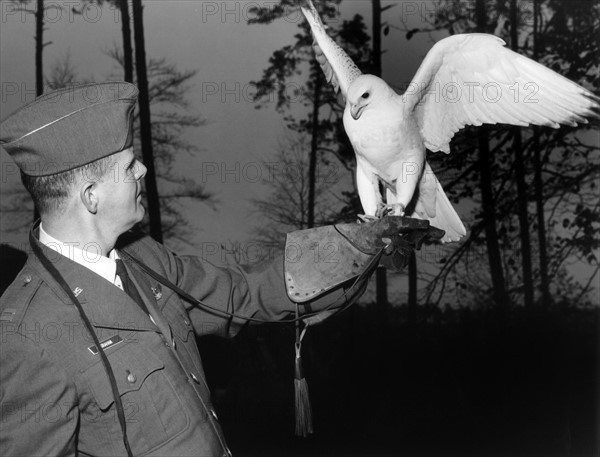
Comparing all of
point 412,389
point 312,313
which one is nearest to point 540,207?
point 412,389

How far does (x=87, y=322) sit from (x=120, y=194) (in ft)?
0.80

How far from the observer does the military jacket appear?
45.4 inches

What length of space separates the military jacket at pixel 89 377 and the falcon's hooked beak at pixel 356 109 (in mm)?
632

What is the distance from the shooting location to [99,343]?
1.25m

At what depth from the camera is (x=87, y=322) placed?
124 centimetres

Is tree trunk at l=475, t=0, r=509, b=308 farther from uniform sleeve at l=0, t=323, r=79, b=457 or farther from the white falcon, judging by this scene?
uniform sleeve at l=0, t=323, r=79, b=457

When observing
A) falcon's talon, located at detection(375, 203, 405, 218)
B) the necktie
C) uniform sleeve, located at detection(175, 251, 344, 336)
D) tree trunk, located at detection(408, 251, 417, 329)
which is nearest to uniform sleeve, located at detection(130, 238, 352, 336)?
uniform sleeve, located at detection(175, 251, 344, 336)

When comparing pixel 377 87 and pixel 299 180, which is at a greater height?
pixel 377 87

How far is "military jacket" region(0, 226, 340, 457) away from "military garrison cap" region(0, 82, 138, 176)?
0.57 feet

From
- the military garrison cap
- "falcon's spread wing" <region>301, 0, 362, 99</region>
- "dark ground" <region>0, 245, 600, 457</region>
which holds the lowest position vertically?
"dark ground" <region>0, 245, 600, 457</region>

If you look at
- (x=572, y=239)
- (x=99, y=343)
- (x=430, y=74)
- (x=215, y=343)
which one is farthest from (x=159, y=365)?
(x=572, y=239)

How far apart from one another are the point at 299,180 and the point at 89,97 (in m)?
1.56

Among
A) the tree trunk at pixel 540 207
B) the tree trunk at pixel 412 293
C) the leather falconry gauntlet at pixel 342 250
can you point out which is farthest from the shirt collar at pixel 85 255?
the tree trunk at pixel 540 207

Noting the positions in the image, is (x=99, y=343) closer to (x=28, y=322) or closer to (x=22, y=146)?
(x=28, y=322)
